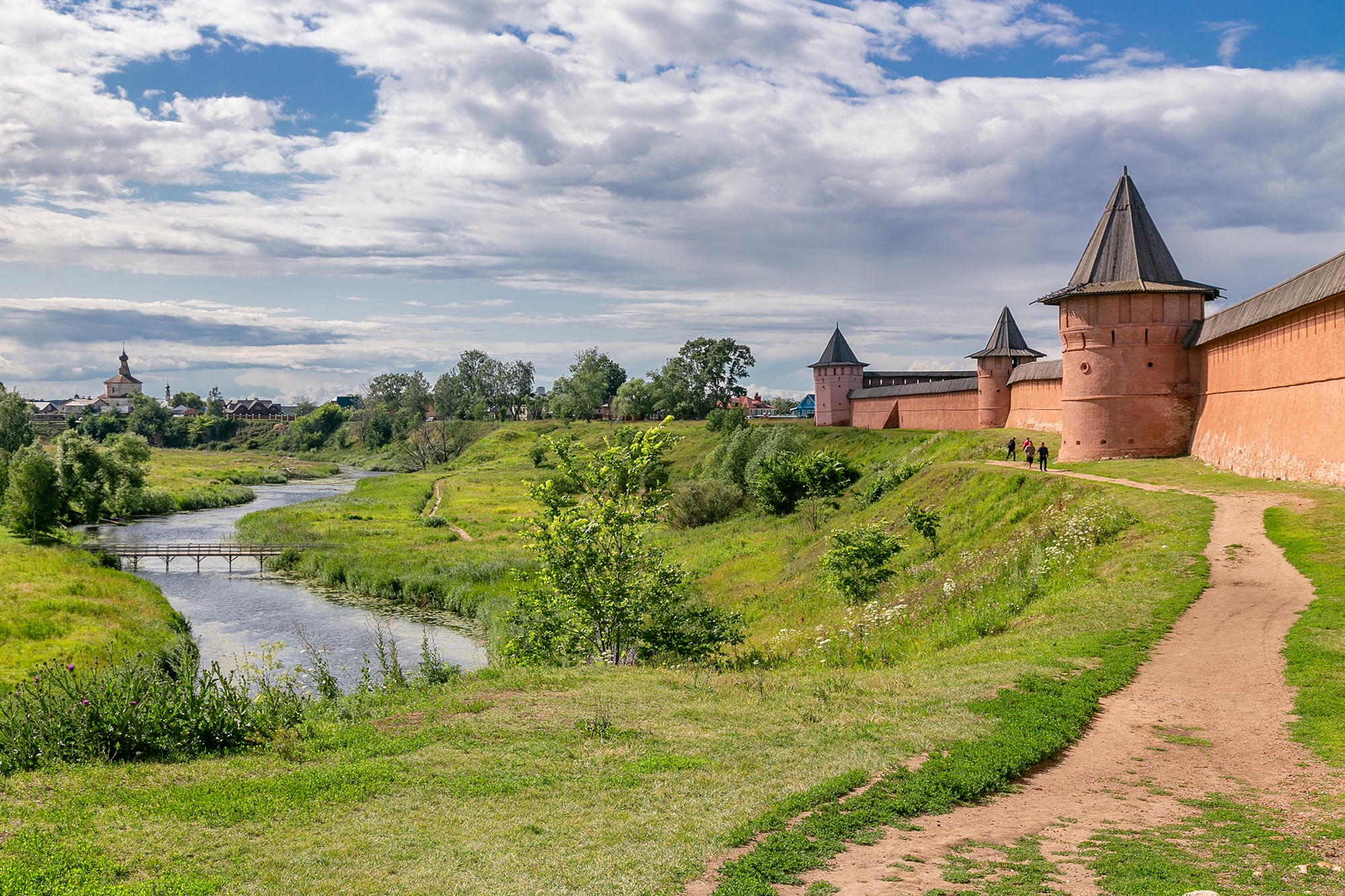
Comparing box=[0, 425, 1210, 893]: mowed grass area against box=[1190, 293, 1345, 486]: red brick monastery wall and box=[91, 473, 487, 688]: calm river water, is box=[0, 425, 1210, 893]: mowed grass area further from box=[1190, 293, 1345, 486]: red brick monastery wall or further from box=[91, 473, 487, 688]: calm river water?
box=[91, 473, 487, 688]: calm river water

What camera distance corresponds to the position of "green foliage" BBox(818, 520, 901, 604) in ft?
67.9

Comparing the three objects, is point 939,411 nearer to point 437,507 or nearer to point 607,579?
point 437,507

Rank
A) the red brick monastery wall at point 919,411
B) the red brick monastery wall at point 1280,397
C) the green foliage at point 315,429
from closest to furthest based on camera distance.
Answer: the red brick monastery wall at point 1280,397
the red brick monastery wall at point 919,411
the green foliage at point 315,429

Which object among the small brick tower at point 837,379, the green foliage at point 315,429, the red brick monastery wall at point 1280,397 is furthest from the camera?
the green foliage at point 315,429

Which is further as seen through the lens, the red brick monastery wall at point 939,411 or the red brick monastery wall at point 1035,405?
the red brick monastery wall at point 939,411

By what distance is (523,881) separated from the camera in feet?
18.5

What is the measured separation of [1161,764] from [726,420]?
194 ft

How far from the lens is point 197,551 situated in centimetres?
4050

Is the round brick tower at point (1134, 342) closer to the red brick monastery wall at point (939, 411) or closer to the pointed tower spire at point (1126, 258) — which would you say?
the pointed tower spire at point (1126, 258)

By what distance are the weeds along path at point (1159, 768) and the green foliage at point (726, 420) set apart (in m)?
52.6

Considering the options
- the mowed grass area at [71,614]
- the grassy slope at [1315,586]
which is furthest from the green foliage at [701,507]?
the mowed grass area at [71,614]

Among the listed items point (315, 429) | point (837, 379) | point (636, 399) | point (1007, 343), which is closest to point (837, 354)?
point (837, 379)

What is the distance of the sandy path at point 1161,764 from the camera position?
5957 millimetres

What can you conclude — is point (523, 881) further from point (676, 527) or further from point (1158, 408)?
point (676, 527)
